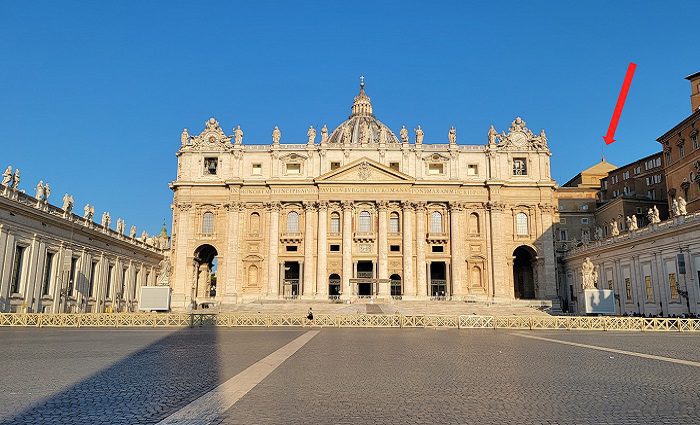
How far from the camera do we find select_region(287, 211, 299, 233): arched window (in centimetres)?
6053

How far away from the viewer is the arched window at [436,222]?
2368 inches

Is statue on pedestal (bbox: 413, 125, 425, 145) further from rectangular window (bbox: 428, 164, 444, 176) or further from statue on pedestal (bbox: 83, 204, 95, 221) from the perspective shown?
statue on pedestal (bbox: 83, 204, 95, 221)

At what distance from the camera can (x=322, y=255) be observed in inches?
2298

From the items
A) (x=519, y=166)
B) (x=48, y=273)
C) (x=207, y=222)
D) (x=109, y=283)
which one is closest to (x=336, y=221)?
(x=207, y=222)

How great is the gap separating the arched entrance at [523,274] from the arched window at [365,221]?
A: 18306mm

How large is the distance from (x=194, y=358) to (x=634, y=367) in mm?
11078

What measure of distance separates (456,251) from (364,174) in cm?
1372

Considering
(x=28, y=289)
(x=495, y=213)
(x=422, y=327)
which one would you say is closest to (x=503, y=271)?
(x=495, y=213)

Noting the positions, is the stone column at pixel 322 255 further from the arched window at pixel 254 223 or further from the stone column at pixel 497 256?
the stone column at pixel 497 256

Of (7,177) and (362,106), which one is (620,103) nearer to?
(7,177)

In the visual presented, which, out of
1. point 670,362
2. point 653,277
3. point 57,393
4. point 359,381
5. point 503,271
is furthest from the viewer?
point 503,271

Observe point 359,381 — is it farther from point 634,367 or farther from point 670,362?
point 670,362

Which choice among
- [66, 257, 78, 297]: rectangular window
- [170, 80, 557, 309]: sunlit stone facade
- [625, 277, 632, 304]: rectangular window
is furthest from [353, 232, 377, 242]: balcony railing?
[66, 257, 78, 297]: rectangular window

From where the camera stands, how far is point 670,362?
13.2 metres
